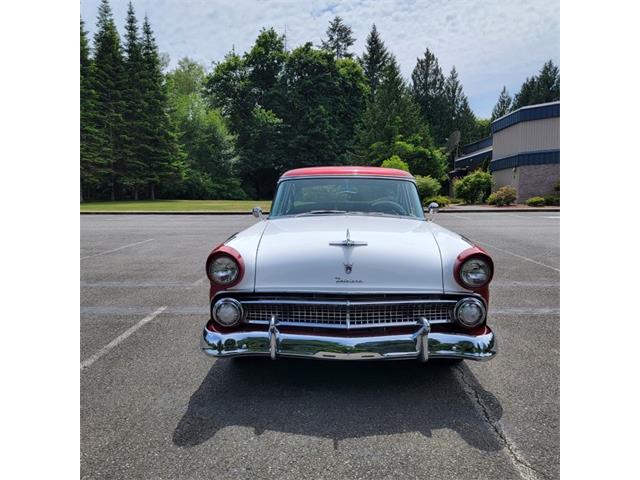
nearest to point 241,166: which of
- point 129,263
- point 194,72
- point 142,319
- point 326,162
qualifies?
point 326,162

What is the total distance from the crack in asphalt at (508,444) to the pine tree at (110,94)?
134ft

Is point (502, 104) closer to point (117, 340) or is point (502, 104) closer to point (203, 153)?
point (203, 153)

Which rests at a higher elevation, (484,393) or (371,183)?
(371,183)

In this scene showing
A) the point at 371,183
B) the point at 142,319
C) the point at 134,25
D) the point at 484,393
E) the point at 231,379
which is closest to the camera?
the point at 484,393

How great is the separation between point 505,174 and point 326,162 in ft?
72.2

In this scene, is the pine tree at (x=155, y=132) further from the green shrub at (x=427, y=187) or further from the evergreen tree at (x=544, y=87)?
the evergreen tree at (x=544, y=87)

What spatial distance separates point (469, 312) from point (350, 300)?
82 cm

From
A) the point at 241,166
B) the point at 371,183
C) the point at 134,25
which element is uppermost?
the point at 134,25

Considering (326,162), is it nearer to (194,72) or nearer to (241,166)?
(241,166)

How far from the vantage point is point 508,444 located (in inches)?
96.8

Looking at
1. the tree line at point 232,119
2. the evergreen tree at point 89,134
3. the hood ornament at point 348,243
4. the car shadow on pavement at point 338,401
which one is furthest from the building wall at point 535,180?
the evergreen tree at point 89,134

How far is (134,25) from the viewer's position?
4153cm

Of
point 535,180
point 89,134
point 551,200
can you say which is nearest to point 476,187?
point 535,180

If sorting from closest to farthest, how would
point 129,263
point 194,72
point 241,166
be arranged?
point 129,263
point 241,166
point 194,72
